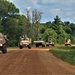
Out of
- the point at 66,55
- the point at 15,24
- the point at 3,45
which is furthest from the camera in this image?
the point at 15,24

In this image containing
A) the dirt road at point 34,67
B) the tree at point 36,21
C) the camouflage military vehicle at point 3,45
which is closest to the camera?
the dirt road at point 34,67

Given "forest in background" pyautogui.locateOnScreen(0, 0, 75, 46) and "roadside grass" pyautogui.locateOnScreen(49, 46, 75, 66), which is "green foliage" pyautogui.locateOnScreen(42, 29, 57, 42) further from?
"roadside grass" pyautogui.locateOnScreen(49, 46, 75, 66)

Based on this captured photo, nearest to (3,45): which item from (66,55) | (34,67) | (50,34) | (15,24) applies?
(66,55)

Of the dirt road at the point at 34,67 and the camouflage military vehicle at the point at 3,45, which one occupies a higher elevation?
the camouflage military vehicle at the point at 3,45

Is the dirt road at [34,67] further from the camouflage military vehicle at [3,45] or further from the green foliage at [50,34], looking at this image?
the green foliage at [50,34]

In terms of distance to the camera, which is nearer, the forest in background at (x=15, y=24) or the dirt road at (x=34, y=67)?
the dirt road at (x=34, y=67)

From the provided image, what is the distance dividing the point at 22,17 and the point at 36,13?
14.5 m

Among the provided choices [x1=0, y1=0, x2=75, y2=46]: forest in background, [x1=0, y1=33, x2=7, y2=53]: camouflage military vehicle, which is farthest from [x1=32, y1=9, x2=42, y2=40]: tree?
[x1=0, y1=33, x2=7, y2=53]: camouflage military vehicle

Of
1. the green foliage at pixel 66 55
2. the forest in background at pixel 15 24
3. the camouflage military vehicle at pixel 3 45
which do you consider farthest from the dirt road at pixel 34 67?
the forest in background at pixel 15 24

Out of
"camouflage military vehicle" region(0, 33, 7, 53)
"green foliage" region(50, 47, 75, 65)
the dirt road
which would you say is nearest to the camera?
the dirt road

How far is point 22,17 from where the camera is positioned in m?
126

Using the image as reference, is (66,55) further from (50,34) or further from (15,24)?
(50,34)

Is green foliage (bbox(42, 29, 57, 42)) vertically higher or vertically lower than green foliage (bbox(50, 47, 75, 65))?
higher

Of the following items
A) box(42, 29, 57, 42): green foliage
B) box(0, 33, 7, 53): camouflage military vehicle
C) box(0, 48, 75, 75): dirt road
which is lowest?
box(0, 48, 75, 75): dirt road
